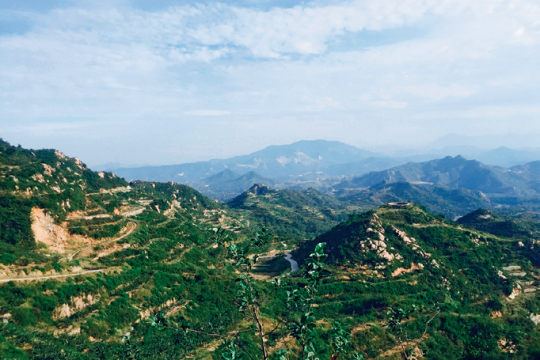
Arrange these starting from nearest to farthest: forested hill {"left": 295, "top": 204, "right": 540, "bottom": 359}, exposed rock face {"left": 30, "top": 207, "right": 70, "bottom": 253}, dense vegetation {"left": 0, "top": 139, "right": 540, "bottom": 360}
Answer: dense vegetation {"left": 0, "top": 139, "right": 540, "bottom": 360}
exposed rock face {"left": 30, "top": 207, "right": 70, "bottom": 253}
forested hill {"left": 295, "top": 204, "right": 540, "bottom": 359}

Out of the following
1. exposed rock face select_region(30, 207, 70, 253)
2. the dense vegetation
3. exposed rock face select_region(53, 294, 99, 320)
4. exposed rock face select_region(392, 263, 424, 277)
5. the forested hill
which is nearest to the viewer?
the dense vegetation

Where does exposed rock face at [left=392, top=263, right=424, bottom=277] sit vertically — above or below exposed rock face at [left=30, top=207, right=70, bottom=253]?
below

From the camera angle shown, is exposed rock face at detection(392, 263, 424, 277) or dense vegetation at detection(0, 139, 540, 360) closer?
dense vegetation at detection(0, 139, 540, 360)

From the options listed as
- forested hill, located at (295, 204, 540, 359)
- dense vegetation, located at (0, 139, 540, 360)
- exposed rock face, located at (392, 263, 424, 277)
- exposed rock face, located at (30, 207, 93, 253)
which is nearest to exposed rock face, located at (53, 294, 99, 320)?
dense vegetation, located at (0, 139, 540, 360)

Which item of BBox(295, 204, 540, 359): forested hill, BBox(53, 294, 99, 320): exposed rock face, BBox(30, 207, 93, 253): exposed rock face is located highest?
BBox(30, 207, 93, 253): exposed rock face

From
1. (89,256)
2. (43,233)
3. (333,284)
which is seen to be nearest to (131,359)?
(89,256)

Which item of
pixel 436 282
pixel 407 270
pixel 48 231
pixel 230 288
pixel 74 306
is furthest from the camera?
pixel 407 270

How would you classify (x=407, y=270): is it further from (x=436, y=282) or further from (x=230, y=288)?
(x=230, y=288)

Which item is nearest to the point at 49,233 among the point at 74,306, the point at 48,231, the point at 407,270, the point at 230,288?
the point at 48,231

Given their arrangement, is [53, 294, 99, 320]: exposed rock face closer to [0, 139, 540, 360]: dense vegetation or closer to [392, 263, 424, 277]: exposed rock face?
[0, 139, 540, 360]: dense vegetation

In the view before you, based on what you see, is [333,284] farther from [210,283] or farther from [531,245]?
[531,245]

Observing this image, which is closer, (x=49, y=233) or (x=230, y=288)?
(x=49, y=233)

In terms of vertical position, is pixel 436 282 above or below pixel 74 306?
below
